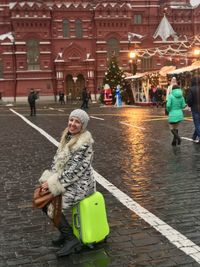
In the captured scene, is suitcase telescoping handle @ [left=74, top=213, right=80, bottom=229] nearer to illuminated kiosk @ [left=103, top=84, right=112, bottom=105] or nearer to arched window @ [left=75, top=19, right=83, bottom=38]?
illuminated kiosk @ [left=103, top=84, right=112, bottom=105]

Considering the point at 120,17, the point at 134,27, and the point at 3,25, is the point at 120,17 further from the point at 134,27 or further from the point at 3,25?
the point at 3,25

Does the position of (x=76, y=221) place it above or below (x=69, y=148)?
below

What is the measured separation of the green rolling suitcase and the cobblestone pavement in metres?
0.17

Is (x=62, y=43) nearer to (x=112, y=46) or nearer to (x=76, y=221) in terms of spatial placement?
(x=112, y=46)

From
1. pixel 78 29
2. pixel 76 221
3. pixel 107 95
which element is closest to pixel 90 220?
pixel 76 221

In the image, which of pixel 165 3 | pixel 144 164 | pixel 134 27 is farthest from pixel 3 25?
pixel 144 164

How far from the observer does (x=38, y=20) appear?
60625 millimetres

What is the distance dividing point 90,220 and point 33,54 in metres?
58.1

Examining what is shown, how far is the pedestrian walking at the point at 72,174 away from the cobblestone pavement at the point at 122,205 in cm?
Result: 27

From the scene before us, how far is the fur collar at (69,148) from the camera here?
466 cm

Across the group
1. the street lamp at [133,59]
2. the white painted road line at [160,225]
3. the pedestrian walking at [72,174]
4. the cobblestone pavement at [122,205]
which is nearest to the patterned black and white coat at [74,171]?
the pedestrian walking at [72,174]

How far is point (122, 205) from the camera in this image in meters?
6.46

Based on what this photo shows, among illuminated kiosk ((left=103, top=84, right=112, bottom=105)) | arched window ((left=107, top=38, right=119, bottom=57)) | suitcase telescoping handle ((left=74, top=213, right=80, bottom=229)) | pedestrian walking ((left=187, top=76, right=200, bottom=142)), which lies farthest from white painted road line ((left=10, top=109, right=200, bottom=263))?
arched window ((left=107, top=38, right=119, bottom=57))

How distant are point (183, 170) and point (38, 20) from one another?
5502 centimetres
